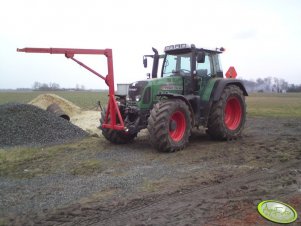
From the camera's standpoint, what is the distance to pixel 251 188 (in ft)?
19.5

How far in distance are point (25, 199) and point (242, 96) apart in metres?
7.24

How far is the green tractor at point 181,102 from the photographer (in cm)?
859

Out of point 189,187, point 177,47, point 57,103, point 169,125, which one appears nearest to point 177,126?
point 169,125

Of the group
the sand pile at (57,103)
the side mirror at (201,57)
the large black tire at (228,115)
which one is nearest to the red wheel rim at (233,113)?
the large black tire at (228,115)

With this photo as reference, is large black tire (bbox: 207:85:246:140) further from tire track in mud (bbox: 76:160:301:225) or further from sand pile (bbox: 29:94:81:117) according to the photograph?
sand pile (bbox: 29:94:81:117)

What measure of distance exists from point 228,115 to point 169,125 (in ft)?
9.92

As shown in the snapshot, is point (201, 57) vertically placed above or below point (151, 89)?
above

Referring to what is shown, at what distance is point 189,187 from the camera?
596cm

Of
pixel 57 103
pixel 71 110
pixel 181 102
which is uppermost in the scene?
pixel 181 102

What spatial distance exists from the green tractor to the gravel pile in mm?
1829

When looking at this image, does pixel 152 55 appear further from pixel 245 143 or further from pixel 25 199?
pixel 25 199

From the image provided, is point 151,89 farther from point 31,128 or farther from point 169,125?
point 31,128

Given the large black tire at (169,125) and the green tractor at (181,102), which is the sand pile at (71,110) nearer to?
the green tractor at (181,102)

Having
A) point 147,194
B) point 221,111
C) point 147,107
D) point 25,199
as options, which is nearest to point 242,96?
point 221,111
